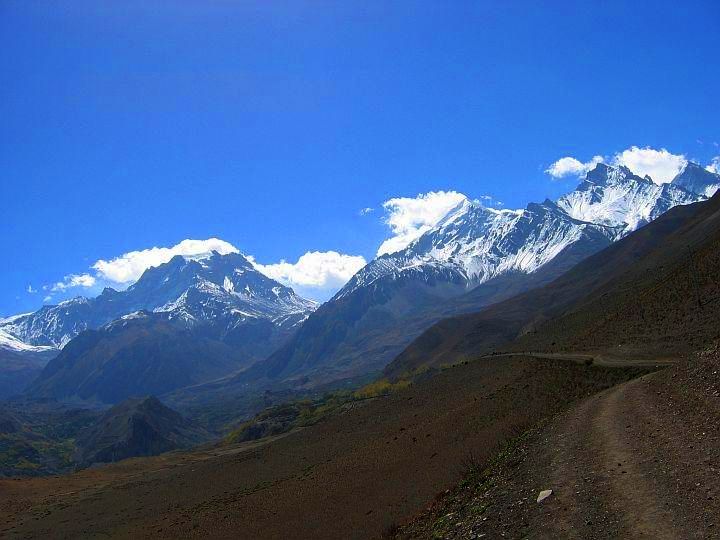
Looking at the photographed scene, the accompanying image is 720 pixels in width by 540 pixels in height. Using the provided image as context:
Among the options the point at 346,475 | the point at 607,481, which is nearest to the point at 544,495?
the point at 607,481

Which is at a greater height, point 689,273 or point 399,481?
point 689,273

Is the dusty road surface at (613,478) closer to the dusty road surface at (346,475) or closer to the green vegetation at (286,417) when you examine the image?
the dusty road surface at (346,475)

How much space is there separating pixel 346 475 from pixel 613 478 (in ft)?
87.0

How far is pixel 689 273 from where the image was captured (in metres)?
54.5

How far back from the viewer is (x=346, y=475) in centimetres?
4312

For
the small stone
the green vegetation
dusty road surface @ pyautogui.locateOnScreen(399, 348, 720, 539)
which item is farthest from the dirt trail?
the green vegetation

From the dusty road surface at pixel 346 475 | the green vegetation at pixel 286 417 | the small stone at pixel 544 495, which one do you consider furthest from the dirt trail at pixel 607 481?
the green vegetation at pixel 286 417

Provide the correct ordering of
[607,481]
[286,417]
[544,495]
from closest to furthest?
[607,481]
[544,495]
[286,417]

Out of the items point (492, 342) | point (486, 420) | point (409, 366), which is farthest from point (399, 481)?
point (409, 366)

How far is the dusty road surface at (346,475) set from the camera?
35.4m

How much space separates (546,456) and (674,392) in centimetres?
775

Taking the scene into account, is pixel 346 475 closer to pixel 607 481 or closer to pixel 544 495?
pixel 544 495

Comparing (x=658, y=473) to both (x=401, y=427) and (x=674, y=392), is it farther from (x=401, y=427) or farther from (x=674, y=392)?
(x=401, y=427)

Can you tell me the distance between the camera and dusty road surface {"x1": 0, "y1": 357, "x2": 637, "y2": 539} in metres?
35.4
